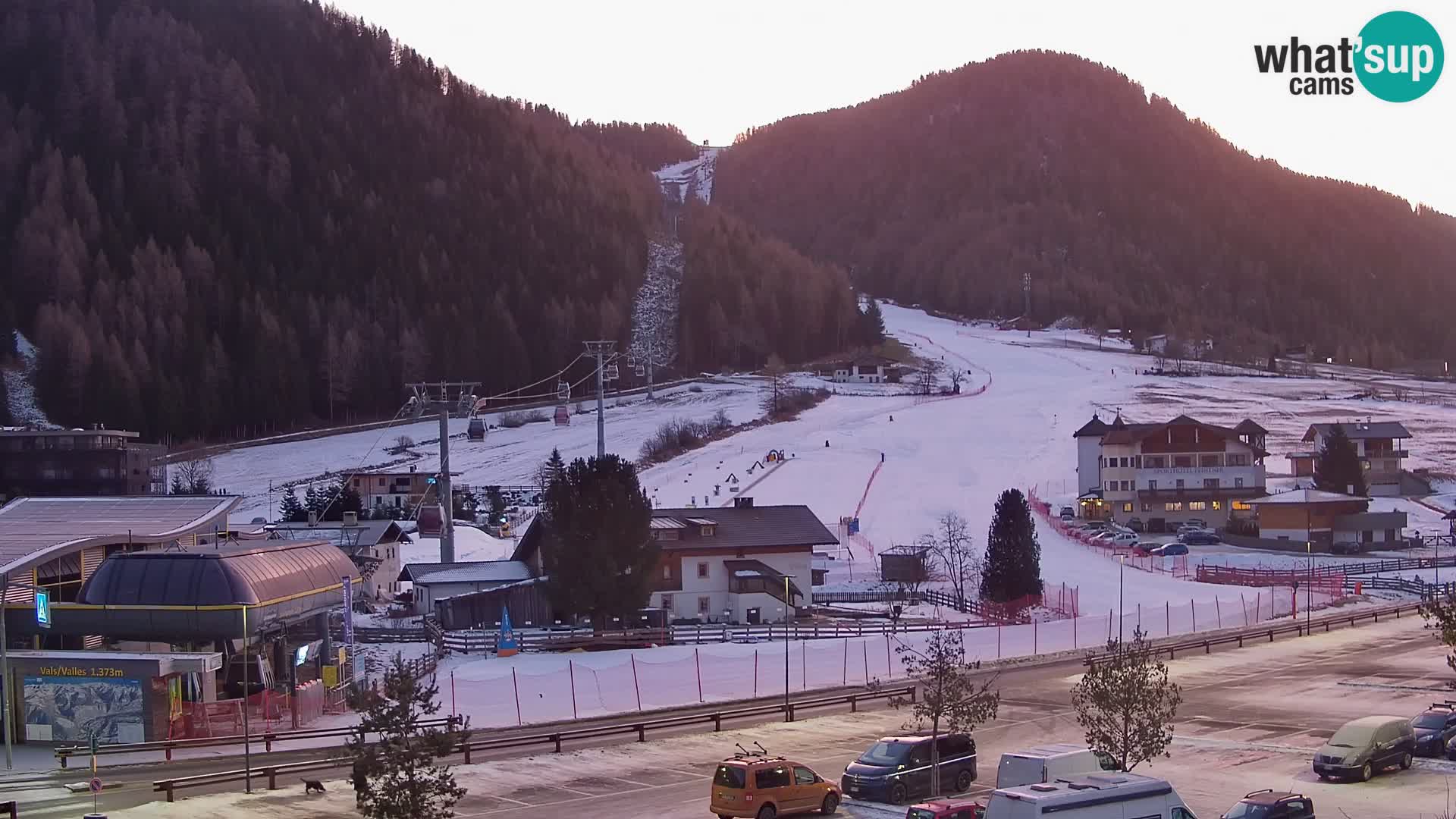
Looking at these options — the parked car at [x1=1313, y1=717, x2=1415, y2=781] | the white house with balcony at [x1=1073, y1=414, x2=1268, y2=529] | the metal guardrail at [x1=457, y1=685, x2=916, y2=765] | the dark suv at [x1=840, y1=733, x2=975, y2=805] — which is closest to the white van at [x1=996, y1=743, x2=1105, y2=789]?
the dark suv at [x1=840, y1=733, x2=975, y2=805]

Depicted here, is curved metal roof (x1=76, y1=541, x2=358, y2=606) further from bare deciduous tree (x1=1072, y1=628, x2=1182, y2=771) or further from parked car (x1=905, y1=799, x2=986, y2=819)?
bare deciduous tree (x1=1072, y1=628, x2=1182, y2=771)

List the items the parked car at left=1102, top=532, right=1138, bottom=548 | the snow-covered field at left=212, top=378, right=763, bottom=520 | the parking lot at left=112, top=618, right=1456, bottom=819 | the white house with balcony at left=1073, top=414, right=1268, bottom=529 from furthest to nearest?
the snow-covered field at left=212, top=378, right=763, bottom=520, the white house with balcony at left=1073, top=414, right=1268, bottom=529, the parked car at left=1102, top=532, right=1138, bottom=548, the parking lot at left=112, top=618, right=1456, bottom=819

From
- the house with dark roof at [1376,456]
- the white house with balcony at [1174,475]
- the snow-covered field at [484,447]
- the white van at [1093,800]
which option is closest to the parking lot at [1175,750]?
the white van at [1093,800]

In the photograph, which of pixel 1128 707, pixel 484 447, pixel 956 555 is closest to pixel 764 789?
pixel 1128 707

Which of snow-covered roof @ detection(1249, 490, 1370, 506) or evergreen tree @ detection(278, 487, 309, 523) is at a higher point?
evergreen tree @ detection(278, 487, 309, 523)

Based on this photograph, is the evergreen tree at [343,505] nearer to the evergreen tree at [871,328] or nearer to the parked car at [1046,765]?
the parked car at [1046,765]

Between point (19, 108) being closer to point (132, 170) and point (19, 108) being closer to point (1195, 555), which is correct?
point (132, 170)

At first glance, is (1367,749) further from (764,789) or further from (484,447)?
(484,447)
